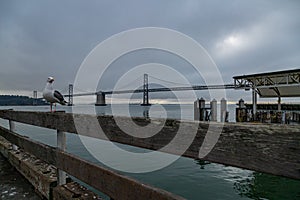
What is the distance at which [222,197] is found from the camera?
190 inches

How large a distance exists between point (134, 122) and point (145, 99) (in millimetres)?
46979

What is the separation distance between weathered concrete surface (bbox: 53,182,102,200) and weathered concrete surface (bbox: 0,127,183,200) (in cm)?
19

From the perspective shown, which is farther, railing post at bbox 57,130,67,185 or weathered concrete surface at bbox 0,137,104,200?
railing post at bbox 57,130,67,185

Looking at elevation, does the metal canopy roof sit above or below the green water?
above

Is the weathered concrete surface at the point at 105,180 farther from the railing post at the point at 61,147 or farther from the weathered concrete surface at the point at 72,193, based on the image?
the weathered concrete surface at the point at 72,193

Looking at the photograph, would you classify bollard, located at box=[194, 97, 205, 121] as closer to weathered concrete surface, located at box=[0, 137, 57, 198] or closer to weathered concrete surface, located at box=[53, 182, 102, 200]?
weathered concrete surface, located at box=[0, 137, 57, 198]

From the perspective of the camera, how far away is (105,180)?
1404 millimetres

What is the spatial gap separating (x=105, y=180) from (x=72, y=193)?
1.98ft

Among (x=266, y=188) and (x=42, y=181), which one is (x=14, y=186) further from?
(x=266, y=188)

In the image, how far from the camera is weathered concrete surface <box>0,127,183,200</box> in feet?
3.60

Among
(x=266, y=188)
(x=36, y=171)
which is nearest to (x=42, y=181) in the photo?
(x=36, y=171)

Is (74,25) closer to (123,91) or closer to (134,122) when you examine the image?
(134,122)

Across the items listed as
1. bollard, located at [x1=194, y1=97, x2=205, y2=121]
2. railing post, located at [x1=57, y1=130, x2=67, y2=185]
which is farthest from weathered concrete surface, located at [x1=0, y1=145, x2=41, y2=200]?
bollard, located at [x1=194, y1=97, x2=205, y2=121]

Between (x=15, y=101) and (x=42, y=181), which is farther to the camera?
(x=15, y=101)
